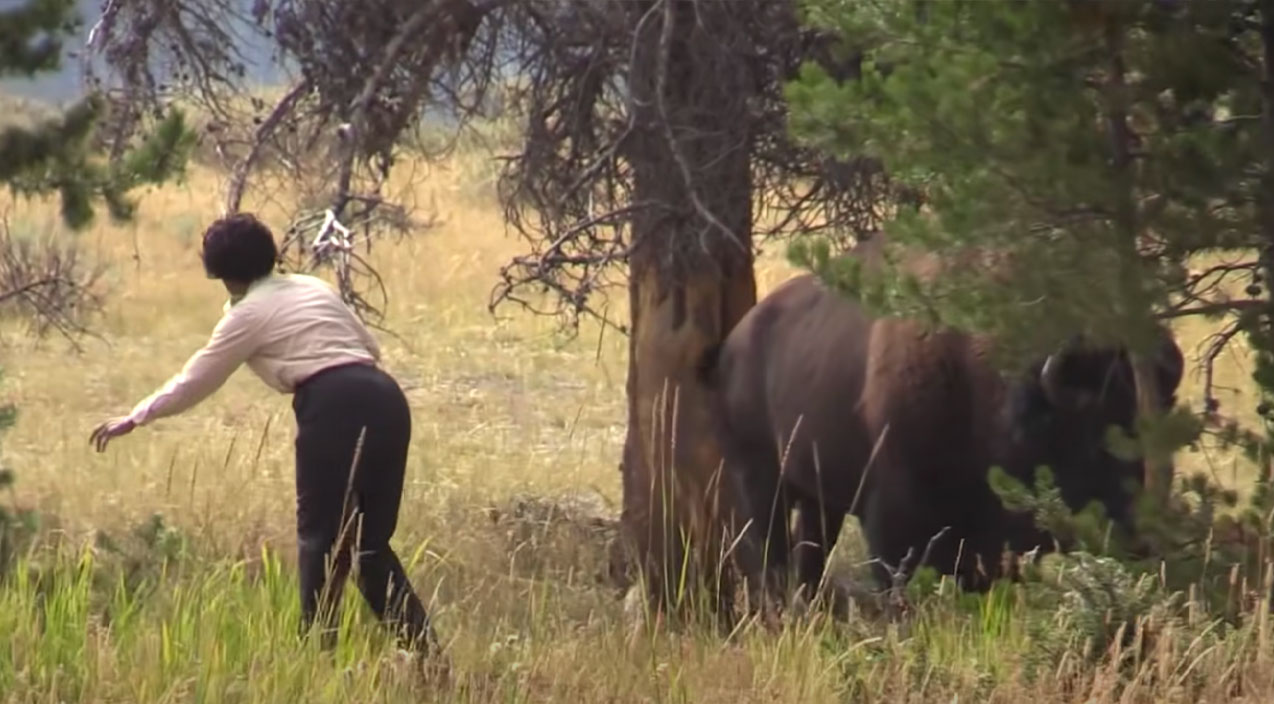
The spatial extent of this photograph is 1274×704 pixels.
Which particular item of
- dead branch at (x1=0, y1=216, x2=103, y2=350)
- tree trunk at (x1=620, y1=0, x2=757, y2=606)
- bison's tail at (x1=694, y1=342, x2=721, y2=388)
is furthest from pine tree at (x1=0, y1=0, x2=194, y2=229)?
bison's tail at (x1=694, y1=342, x2=721, y2=388)

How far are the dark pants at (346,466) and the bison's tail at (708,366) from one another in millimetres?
3209

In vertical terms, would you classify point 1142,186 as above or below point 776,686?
above

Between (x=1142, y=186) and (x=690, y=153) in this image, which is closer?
(x=1142, y=186)

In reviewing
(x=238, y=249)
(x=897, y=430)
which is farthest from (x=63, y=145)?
(x=897, y=430)

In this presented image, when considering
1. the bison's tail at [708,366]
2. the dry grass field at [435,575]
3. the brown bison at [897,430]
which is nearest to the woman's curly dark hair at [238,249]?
the dry grass field at [435,575]

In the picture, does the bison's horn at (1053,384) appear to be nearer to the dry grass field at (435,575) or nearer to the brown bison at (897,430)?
the brown bison at (897,430)

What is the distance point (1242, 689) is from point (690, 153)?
3.92 meters

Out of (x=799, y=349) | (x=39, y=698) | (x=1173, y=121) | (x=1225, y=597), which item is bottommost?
(x=39, y=698)

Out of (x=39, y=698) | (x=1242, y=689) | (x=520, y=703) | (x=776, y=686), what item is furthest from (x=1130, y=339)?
(x=39, y=698)

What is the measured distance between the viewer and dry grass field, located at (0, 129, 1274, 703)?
5691mm

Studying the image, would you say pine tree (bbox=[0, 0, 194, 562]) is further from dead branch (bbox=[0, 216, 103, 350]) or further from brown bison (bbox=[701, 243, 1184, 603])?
brown bison (bbox=[701, 243, 1184, 603])

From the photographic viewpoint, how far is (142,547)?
770cm

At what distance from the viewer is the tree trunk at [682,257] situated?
8477 mm

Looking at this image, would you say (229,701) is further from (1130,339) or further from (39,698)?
(1130,339)
